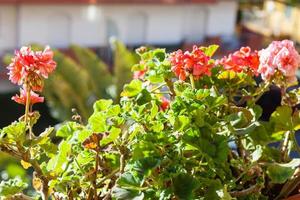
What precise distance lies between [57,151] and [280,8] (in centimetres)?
2159

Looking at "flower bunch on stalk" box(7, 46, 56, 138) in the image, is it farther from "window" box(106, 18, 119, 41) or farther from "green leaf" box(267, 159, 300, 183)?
"window" box(106, 18, 119, 41)

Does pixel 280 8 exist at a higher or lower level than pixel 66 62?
lower

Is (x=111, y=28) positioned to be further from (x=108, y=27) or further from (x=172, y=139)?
(x=172, y=139)

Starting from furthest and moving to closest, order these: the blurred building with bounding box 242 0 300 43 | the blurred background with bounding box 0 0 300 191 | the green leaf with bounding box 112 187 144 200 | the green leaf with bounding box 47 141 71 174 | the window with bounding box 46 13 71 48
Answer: the blurred building with bounding box 242 0 300 43, the window with bounding box 46 13 71 48, the blurred background with bounding box 0 0 300 191, the green leaf with bounding box 47 141 71 174, the green leaf with bounding box 112 187 144 200

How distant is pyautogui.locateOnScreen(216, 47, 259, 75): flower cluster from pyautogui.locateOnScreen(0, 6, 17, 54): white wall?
12.1 metres

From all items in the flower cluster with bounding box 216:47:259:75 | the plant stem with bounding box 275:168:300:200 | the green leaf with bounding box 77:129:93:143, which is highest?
the flower cluster with bounding box 216:47:259:75

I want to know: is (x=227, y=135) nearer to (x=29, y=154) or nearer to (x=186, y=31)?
(x=29, y=154)

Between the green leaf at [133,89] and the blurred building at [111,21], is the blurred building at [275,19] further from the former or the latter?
the green leaf at [133,89]

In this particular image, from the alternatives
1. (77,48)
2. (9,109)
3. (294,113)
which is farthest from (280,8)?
(294,113)

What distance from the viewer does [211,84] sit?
4.81 feet

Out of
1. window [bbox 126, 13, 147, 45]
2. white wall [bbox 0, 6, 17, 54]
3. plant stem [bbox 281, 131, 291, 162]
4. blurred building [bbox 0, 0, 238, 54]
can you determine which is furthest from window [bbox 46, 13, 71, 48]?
plant stem [bbox 281, 131, 291, 162]

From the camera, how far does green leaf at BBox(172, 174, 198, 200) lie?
3.79ft

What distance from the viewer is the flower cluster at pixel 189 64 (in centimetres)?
138

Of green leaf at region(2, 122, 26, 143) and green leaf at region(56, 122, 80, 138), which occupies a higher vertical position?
green leaf at region(2, 122, 26, 143)
